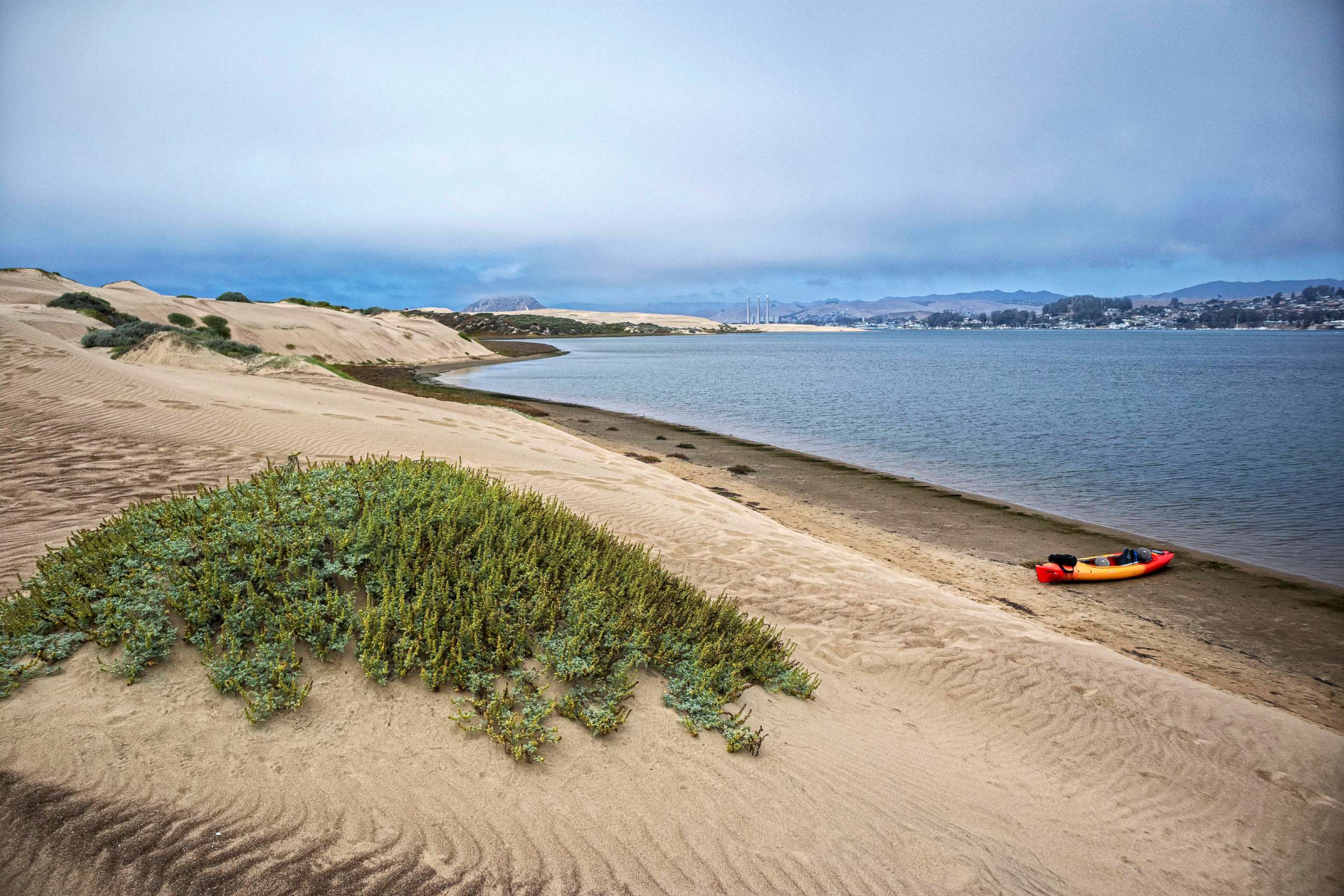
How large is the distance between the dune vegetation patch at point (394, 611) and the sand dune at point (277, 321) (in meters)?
37.4

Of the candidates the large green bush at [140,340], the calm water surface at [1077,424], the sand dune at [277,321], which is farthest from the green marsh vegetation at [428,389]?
the large green bush at [140,340]

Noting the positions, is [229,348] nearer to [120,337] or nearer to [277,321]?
[120,337]

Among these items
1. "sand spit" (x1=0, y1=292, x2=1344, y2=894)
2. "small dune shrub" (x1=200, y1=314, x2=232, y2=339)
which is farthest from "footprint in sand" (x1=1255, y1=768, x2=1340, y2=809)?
"small dune shrub" (x1=200, y1=314, x2=232, y2=339)

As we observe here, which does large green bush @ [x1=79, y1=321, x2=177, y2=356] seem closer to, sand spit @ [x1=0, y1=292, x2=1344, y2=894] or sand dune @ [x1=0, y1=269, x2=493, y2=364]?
sand dune @ [x1=0, y1=269, x2=493, y2=364]


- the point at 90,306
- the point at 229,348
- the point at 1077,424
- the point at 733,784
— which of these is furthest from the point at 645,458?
the point at 90,306

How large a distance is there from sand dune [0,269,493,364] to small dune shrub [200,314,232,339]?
561 millimetres

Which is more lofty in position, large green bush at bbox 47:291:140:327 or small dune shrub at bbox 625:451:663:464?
large green bush at bbox 47:291:140:327

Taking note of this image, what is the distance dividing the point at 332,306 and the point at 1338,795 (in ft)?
303

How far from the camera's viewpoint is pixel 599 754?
4.10 metres

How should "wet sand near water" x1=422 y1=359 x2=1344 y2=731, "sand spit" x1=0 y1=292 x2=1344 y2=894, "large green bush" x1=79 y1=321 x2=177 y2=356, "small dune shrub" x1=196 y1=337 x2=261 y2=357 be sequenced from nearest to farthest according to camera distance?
"sand spit" x1=0 y1=292 x2=1344 y2=894
"wet sand near water" x1=422 y1=359 x2=1344 y2=731
"large green bush" x1=79 y1=321 x2=177 y2=356
"small dune shrub" x1=196 y1=337 x2=261 y2=357

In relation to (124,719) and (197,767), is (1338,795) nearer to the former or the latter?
(197,767)

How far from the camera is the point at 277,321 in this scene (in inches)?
2099

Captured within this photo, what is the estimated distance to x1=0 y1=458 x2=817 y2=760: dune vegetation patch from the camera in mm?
4109

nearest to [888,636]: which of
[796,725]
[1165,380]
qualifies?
[796,725]
